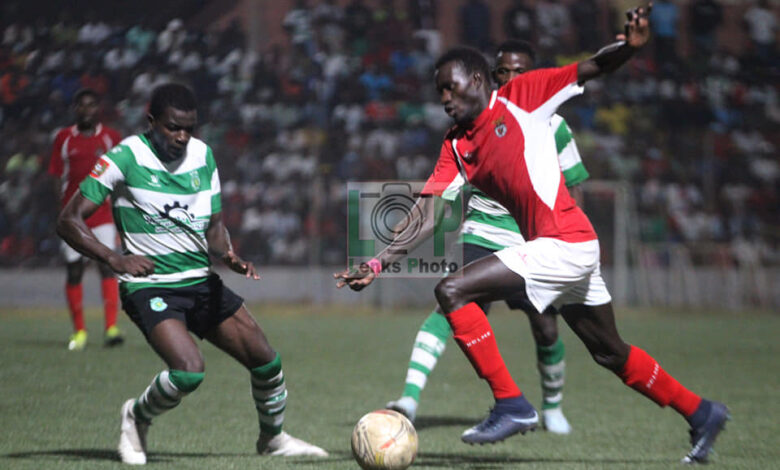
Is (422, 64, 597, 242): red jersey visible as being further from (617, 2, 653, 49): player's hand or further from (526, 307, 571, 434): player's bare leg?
(526, 307, 571, 434): player's bare leg

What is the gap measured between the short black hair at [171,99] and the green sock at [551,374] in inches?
118

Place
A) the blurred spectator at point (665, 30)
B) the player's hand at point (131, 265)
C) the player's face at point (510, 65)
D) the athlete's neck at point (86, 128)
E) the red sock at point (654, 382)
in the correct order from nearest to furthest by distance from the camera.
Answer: the player's hand at point (131, 265) → the red sock at point (654, 382) → the player's face at point (510, 65) → the athlete's neck at point (86, 128) → the blurred spectator at point (665, 30)

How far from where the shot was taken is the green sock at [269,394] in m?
Answer: 5.79

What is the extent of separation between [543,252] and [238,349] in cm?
178

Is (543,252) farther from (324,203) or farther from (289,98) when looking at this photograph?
(289,98)

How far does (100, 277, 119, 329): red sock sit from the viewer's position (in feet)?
36.6

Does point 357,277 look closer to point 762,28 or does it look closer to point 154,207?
point 154,207

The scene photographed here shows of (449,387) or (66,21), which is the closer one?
(449,387)

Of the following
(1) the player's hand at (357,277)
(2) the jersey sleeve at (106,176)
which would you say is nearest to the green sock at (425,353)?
(1) the player's hand at (357,277)

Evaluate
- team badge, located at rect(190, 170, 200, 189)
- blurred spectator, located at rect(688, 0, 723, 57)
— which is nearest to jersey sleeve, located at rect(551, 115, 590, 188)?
team badge, located at rect(190, 170, 200, 189)

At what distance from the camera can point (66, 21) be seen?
47.2ft

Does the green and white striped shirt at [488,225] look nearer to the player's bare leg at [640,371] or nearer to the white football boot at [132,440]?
the player's bare leg at [640,371]

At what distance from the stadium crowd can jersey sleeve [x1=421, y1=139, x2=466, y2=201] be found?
10179 mm

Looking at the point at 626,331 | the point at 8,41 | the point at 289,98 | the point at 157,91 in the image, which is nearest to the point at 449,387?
the point at 157,91
